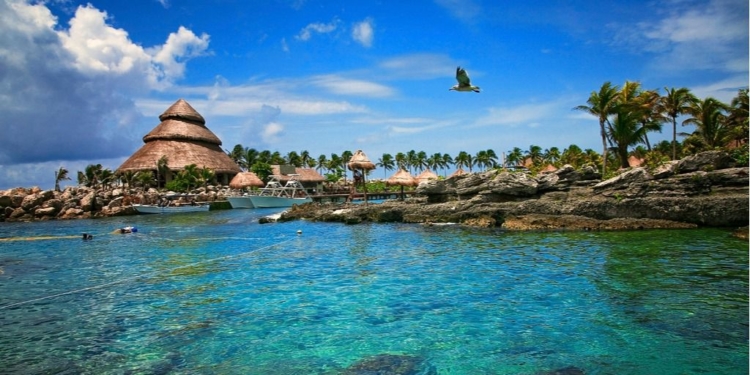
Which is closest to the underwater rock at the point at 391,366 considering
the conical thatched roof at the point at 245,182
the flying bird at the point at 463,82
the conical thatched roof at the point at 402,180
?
the flying bird at the point at 463,82

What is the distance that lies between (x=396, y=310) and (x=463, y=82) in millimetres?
6478

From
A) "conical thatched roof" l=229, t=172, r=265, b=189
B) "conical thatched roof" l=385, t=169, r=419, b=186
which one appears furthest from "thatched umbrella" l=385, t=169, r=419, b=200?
"conical thatched roof" l=229, t=172, r=265, b=189

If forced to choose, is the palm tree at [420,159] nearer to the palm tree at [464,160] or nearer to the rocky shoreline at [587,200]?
the palm tree at [464,160]

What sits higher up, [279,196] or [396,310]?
[279,196]

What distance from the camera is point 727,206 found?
18.1 m

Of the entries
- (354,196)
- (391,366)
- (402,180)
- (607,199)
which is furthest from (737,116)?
(354,196)

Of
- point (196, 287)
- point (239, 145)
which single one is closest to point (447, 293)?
point (196, 287)

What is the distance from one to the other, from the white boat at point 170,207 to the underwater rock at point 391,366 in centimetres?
4725

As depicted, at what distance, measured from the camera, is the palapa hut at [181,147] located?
65.1 m

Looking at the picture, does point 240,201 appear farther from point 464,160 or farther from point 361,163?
point 464,160

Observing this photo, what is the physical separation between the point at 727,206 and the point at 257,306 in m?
19.4

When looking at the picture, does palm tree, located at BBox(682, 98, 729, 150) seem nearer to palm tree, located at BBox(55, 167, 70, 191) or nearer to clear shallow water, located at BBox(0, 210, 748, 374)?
clear shallow water, located at BBox(0, 210, 748, 374)

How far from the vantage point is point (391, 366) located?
5.84 meters

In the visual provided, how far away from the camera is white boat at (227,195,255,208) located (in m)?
53.3
